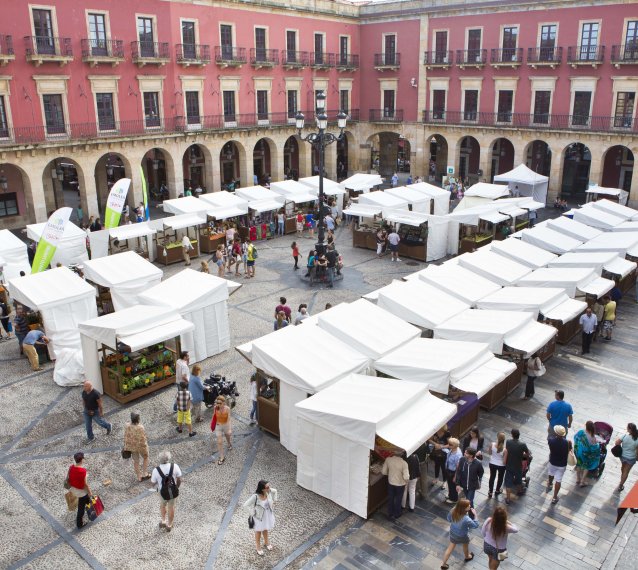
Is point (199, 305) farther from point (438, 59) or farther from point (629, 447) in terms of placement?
point (438, 59)

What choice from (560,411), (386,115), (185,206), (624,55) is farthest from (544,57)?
(560,411)

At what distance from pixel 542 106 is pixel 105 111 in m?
21.7

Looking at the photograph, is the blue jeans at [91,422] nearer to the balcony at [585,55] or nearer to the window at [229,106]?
the window at [229,106]

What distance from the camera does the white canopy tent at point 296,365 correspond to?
10.0m

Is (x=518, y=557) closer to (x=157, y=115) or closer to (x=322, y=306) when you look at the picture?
(x=322, y=306)

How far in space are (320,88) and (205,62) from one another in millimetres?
8873

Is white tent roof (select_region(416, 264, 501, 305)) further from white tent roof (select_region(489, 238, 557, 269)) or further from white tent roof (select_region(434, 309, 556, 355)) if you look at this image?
white tent roof (select_region(489, 238, 557, 269))

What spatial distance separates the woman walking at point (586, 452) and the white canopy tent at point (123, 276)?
1057 cm

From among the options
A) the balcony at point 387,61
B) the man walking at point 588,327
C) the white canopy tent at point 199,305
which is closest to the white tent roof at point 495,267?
the man walking at point 588,327

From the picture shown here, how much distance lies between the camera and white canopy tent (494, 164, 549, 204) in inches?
1138

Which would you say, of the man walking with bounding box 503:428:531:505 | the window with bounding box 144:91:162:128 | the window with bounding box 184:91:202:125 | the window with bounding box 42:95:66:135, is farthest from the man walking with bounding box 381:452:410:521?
the window with bounding box 184:91:202:125

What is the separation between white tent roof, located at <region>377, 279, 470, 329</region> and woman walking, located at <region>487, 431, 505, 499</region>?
3.99m

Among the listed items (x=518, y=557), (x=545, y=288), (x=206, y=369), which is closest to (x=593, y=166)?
(x=545, y=288)

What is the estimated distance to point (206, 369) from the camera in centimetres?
1374
